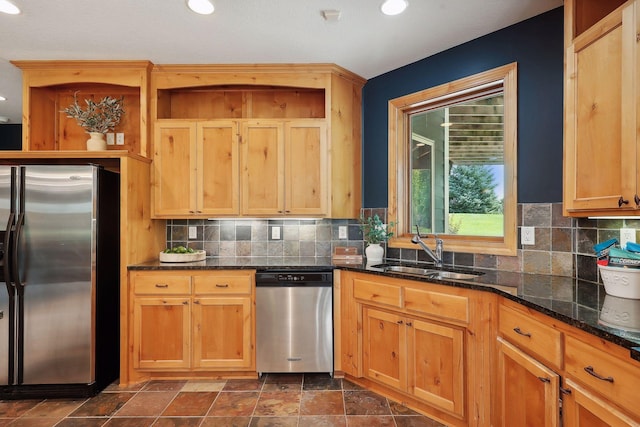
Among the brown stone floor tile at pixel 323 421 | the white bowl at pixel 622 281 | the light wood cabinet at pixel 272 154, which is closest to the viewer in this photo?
the white bowl at pixel 622 281

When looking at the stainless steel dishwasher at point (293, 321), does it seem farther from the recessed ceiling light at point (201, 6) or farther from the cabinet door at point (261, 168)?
the recessed ceiling light at point (201, 6)

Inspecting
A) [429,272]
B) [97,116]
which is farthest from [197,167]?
[429,272]

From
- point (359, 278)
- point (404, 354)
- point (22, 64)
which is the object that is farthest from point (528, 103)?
point (22, 64)

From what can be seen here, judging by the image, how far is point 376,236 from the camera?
9.57 ft

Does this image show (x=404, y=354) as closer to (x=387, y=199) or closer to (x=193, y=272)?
(x=387, y=199)

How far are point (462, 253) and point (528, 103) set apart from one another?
3.66ft

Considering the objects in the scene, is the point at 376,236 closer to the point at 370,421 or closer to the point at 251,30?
the point at 370,421

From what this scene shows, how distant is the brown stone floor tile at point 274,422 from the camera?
2.12 m

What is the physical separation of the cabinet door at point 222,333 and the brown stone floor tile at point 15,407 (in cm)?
107

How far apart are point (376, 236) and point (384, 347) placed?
2.94 feet

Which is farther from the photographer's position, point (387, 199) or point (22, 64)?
point (387, 199)

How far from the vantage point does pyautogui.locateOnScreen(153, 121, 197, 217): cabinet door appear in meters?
2.98

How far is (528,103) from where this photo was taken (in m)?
2.27

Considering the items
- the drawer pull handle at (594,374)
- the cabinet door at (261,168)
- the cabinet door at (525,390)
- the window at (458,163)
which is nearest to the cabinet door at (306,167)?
the cabinet door at (261,168)
